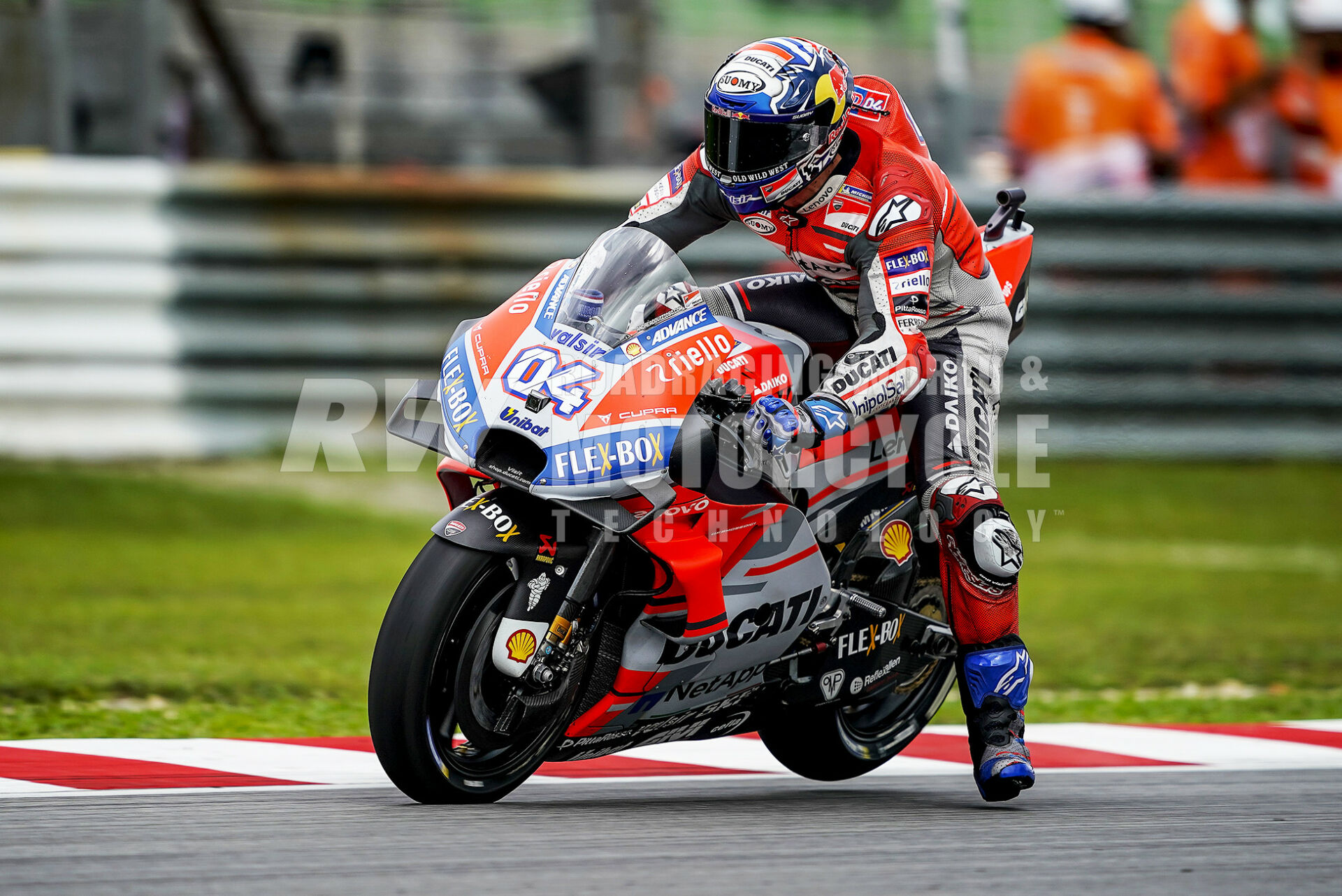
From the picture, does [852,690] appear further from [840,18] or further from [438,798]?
[840,18]

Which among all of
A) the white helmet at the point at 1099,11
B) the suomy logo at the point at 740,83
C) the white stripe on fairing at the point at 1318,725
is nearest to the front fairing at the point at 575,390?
the suomy logo at the point at 740,83

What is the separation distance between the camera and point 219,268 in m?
9.66

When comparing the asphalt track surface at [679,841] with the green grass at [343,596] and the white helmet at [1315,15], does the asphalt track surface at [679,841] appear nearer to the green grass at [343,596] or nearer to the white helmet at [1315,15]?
the green grass at [343,596]

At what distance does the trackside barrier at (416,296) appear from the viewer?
934 centimetres

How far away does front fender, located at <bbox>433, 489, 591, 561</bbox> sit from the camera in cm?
386

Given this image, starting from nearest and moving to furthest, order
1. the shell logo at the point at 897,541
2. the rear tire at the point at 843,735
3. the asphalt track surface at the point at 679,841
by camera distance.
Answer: the asphalt track surface at the point at 679,841 → the shell logo at the point at 897,541 → the rear tire at the point at 843,735

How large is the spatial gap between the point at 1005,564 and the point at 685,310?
109cm

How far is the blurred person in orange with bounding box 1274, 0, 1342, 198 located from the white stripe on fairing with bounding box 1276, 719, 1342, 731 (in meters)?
5.16

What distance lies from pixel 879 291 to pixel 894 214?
8.3 inches

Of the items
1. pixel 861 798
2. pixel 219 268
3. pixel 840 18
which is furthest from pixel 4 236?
pixel 861 798

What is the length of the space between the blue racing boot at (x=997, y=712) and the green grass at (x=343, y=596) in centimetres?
147

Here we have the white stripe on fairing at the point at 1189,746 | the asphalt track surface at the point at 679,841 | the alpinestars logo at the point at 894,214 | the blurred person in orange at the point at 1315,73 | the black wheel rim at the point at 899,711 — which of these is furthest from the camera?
the blurred person in orange at the point at 1315,73

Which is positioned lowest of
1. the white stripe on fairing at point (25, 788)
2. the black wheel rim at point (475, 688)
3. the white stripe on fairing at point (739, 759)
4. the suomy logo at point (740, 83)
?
the white stripe on fairing at point (739, 759)

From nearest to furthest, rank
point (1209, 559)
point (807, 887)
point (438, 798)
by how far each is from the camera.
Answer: point (807, 887), point (438, 798), point (1209, 559)
